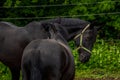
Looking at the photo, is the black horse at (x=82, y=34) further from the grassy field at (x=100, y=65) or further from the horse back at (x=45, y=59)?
the grassy field at (x=100, y=65)

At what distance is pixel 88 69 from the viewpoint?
11.0 metres

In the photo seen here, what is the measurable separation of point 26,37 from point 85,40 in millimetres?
1294

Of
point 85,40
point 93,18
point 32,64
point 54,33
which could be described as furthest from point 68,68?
point 93,18

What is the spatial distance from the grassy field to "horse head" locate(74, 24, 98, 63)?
233 cm

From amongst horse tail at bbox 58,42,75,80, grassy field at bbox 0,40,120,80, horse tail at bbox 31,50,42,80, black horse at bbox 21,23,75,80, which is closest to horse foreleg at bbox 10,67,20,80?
grassy field at bbox 0,40,120,80

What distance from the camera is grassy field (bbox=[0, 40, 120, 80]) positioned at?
10279 mm

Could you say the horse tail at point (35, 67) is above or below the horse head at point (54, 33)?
below

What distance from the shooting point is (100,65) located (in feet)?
36.4

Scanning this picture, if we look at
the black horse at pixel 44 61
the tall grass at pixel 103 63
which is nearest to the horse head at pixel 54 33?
the black horse at pixel 44 61

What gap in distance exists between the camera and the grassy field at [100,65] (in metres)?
10.3

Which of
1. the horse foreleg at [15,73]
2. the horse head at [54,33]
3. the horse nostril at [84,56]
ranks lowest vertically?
the horse foreleg at [15,73]

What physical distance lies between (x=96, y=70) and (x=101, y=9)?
2.45 meters

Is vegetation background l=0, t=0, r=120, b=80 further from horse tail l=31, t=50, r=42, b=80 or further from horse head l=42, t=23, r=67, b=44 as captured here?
horse tail l=31, t=50, r=42, b=80

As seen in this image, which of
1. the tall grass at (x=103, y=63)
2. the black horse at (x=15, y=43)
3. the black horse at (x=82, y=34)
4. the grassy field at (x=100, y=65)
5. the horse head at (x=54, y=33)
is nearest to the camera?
the horse head at (x=54, y=33)
